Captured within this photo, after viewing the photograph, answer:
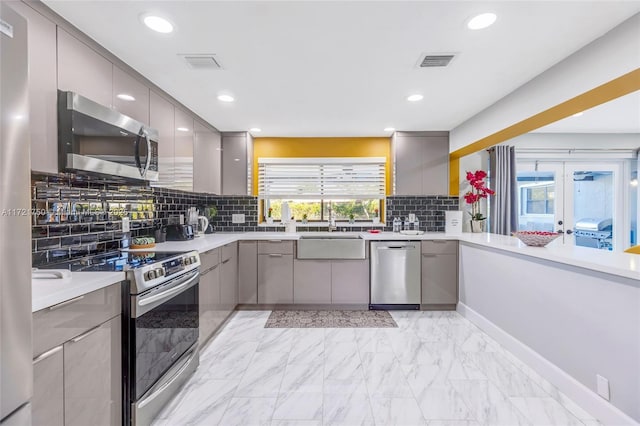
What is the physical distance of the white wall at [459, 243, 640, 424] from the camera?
161cm

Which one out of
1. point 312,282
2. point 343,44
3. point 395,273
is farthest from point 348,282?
point 343,44

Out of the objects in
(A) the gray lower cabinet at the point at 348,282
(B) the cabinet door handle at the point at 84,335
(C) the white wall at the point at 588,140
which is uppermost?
(C) the white wall at the point at 588,140

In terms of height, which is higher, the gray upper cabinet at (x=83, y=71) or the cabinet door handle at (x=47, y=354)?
the gray upper cabinet at (x=83, y=71)

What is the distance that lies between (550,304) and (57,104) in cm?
327

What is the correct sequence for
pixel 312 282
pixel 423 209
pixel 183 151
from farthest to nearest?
pixel 423 209
pixel 312 282
pixel 183 151

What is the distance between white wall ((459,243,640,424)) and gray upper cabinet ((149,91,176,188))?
304 cm

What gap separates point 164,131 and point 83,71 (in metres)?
0.89

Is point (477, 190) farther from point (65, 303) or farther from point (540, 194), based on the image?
point (65, 303)

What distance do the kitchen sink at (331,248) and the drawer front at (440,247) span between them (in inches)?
30.4

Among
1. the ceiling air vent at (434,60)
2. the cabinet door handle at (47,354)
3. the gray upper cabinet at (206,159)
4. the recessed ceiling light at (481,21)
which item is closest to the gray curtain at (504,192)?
the ceiling air vent at (434,60)

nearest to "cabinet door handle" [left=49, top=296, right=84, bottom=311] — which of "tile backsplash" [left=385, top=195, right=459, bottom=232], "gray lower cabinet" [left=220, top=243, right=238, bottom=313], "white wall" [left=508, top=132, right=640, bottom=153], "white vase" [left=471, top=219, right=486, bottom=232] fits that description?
"gray lower cabinet" [left=220, top=243, right=238, bottom=313]

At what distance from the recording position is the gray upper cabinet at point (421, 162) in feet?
13.3

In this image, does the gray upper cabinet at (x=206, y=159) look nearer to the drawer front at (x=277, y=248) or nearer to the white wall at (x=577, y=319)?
the drawer front at (x=277, y=248)

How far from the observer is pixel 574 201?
173 inches
